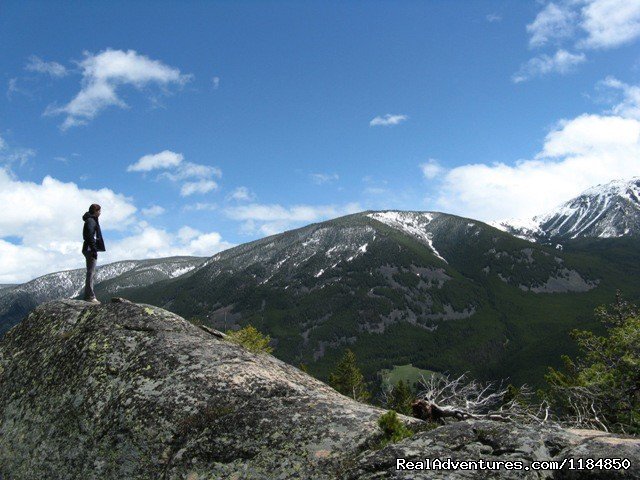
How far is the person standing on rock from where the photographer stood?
1691 centimetres

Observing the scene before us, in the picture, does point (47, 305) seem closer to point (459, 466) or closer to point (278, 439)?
point (278, 439)

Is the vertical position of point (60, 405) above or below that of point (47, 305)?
below

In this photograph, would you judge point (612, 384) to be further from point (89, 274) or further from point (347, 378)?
point (347, 378)

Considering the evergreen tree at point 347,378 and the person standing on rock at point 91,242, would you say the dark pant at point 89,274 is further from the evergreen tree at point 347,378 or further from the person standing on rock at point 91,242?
the evergreen tree at point 347,378

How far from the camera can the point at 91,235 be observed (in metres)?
17.1

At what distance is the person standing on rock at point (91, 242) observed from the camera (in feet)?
55.5

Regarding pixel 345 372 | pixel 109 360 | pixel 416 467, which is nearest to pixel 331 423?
pixel 416 467

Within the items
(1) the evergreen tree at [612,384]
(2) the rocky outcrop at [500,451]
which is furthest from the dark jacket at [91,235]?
(1) the evergreen tree at [612,384]

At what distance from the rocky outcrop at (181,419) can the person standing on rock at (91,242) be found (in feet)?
13.1

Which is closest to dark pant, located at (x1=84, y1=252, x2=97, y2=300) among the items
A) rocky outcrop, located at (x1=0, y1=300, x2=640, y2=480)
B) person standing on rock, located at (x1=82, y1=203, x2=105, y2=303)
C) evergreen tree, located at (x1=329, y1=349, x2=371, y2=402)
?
person standing on rock, located at (x1=82, y1=203, x2=105, y2=303)

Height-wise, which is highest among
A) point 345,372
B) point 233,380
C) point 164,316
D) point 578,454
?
point 164,316

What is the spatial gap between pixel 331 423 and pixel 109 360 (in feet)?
21.6

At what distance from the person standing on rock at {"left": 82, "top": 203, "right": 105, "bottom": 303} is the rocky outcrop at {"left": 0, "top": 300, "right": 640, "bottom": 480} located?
4000 mm

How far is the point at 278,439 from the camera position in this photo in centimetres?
873
